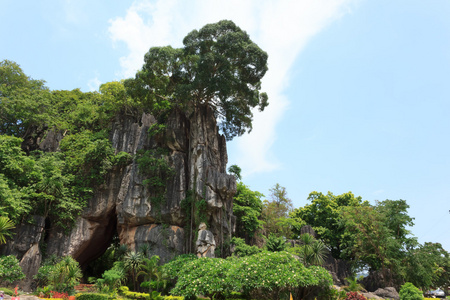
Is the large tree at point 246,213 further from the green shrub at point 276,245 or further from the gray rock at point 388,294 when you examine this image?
the gray rock at point 388,294

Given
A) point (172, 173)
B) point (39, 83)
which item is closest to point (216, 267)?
point (172, 173)

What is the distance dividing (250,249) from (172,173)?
8.11 metres

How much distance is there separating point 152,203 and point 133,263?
14.4 feet

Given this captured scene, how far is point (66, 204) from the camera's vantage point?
21.5 meters

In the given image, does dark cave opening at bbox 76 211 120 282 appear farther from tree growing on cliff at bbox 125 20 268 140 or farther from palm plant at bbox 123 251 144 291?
tree growing on cliff at bbox 125 20 268 140

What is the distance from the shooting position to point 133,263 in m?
19.8

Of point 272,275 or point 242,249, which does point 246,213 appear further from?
point 272,275

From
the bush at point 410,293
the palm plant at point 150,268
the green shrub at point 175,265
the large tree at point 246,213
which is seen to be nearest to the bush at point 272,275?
the green shrub at point 175,265

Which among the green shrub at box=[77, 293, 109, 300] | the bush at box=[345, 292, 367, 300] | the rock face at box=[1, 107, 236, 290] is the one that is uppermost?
the rock face at box=[1, 107, 236, 290]

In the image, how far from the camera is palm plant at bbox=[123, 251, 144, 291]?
19688 millimetres

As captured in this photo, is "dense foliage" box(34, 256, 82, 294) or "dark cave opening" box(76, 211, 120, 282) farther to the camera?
"dark cave opening" box(76, 211, 120, 282)

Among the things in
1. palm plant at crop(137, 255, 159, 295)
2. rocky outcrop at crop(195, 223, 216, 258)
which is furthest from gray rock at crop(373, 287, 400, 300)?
palm plant at crop(137, 255, 159, 295)

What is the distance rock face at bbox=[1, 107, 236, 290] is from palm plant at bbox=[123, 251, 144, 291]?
128cm

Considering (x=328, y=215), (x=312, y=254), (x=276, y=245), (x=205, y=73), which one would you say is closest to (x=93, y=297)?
(x=276, y=245)
